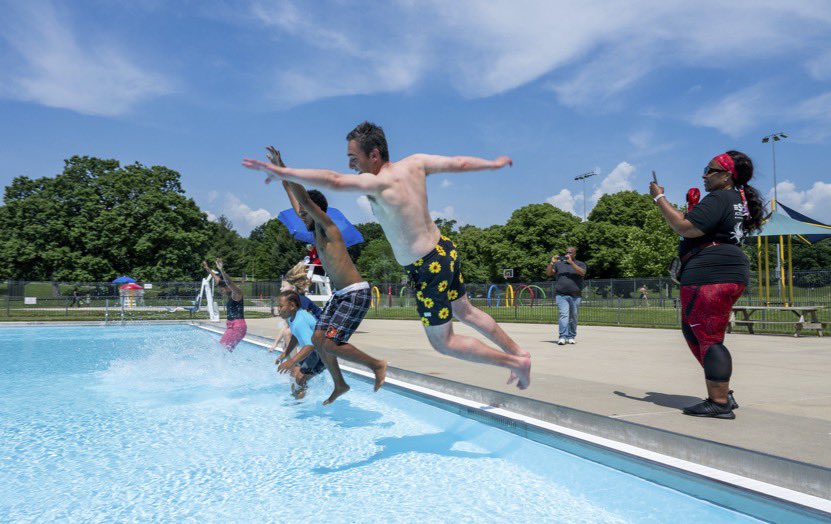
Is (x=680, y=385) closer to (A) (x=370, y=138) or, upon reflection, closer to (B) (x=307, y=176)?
(A) (x=370, y=138)

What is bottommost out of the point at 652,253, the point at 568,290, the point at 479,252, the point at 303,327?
the point at 303,327

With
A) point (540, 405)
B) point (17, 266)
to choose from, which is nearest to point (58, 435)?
point (540, 405)

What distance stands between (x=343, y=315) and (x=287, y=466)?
1.15 metres

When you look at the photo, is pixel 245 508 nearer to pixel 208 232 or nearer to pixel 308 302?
pixel 308 302

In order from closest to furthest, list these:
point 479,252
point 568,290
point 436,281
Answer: point 436,281 → point 568,290 → point 479,252

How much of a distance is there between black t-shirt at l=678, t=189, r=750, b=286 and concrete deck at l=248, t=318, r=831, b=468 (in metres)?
1.01

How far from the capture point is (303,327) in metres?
6.43

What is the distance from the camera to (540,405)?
4723 millimetres

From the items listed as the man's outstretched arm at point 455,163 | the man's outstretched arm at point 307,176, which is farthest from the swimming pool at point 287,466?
the man's outstretched arm at point 455,163

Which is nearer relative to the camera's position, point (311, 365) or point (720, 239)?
point (720, 239)

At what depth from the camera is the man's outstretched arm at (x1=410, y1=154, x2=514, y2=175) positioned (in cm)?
400

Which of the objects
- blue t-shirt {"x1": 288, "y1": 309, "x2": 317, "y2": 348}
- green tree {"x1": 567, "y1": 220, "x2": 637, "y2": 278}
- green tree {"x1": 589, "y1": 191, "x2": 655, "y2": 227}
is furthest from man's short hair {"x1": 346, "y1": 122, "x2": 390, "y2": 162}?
green tree {"x1": 589, "y1": 191, "x2": 655, "y2": 227}

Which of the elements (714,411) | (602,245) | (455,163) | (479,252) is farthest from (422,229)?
(479,252)

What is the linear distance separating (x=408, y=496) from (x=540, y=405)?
5.04ft
